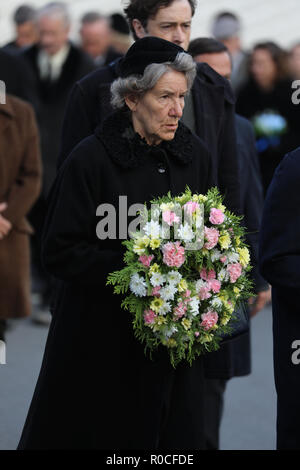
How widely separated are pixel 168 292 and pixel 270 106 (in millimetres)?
6730

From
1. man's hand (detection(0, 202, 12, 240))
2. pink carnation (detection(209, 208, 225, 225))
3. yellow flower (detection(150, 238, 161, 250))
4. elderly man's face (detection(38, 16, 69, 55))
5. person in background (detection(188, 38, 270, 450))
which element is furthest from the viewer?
elderly man's face (detection(38, 16, 69, 55))

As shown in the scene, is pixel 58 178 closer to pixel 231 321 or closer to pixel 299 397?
pixel 231 321

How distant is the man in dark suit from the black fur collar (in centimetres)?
43

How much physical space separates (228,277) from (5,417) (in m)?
2.48

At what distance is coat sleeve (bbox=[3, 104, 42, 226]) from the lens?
752 centimetres

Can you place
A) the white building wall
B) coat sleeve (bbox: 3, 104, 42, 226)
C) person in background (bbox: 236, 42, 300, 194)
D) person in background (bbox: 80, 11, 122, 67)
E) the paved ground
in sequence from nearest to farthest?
the paved ground → coat sleeve (bbox: 3, 104, 42, 226) → person in background (bbox: 236, 42, 300, 194) → person in background (bbox: 80, 11, 122, 67) → the white building wall

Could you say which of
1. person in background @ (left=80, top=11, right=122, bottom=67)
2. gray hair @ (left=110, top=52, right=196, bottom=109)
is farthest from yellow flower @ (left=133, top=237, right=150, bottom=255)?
person in background @ (left=80, top=11, right=122, bottom=67)

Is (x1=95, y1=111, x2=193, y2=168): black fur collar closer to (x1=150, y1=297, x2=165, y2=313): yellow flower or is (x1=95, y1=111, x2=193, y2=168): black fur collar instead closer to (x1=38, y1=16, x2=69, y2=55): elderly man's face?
(x1=150, y1=297, x2=165, y2=313): yellow flower

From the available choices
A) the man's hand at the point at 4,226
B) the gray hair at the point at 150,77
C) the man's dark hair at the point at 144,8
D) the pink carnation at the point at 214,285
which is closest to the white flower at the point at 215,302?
the pink carnation at the point at 214,285

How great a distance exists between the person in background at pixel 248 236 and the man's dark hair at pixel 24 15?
5.00m

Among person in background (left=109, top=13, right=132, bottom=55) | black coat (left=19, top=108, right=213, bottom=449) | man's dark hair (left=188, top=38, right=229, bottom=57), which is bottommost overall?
black coat (left=19, top=108, right=213, bottom=449)

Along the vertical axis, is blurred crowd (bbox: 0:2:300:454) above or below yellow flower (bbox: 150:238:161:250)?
above

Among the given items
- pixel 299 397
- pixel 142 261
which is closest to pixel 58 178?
pixel 142 261

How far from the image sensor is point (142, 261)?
3.91 meters
